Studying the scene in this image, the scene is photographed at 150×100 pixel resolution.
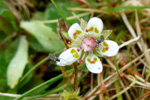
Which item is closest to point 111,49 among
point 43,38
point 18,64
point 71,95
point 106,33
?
point 106,33

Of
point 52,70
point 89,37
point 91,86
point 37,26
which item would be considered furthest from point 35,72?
point 89,37

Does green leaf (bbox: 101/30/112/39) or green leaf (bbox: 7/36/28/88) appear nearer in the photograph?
green leaf (bbox: 101/30/112/39)

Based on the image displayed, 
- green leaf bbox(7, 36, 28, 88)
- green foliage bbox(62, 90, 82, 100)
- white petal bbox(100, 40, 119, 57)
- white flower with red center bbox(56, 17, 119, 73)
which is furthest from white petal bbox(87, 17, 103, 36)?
green leaf bbox(7, 36, 28, 88)

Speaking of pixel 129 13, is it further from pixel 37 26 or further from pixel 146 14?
pixel 37 26

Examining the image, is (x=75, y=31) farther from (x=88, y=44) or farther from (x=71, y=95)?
(x=71, y=95)

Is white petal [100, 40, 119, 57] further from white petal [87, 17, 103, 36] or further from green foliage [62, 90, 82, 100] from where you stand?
green foliage [62, 90, 82, 100]
